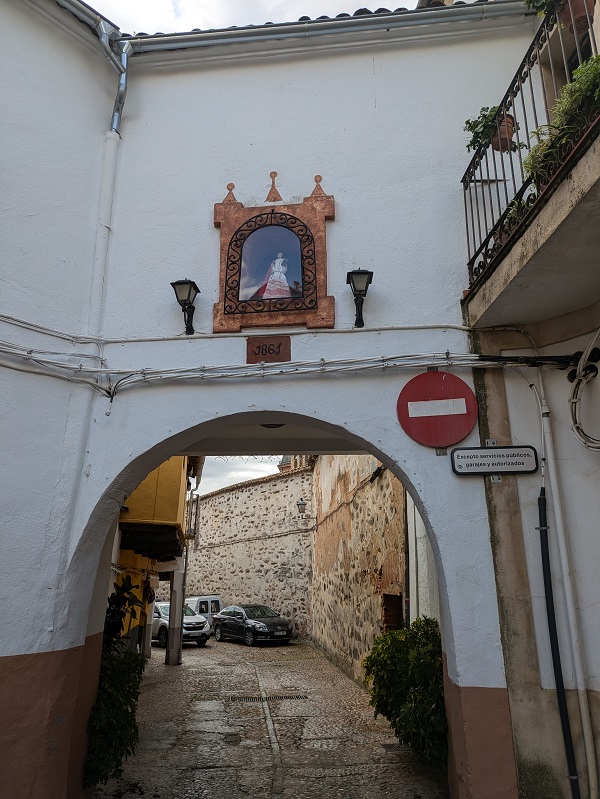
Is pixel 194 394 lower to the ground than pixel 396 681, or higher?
higher

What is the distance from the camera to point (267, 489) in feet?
60.5

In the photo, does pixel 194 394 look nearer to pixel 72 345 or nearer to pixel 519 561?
pixel 72 345

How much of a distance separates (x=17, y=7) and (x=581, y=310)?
193 inches

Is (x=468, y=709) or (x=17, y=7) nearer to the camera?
(x=468, y=709)

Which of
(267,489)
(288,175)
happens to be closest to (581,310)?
(288,175)

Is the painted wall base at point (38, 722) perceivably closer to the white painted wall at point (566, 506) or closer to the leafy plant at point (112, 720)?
the leafy plant at point (112, 720)

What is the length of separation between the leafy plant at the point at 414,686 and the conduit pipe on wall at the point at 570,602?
3.48 feet

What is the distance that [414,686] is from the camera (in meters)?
4.60

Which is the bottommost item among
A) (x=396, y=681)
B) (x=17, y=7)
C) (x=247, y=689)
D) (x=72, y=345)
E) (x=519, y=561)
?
(x=247, y=689)

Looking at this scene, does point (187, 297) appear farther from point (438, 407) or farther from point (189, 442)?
point (438, 407)

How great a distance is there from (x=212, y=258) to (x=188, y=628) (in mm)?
14047

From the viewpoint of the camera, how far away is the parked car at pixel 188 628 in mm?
16359

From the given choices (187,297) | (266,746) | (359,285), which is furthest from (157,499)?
(359,285)

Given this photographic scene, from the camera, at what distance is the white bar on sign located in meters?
4.00
